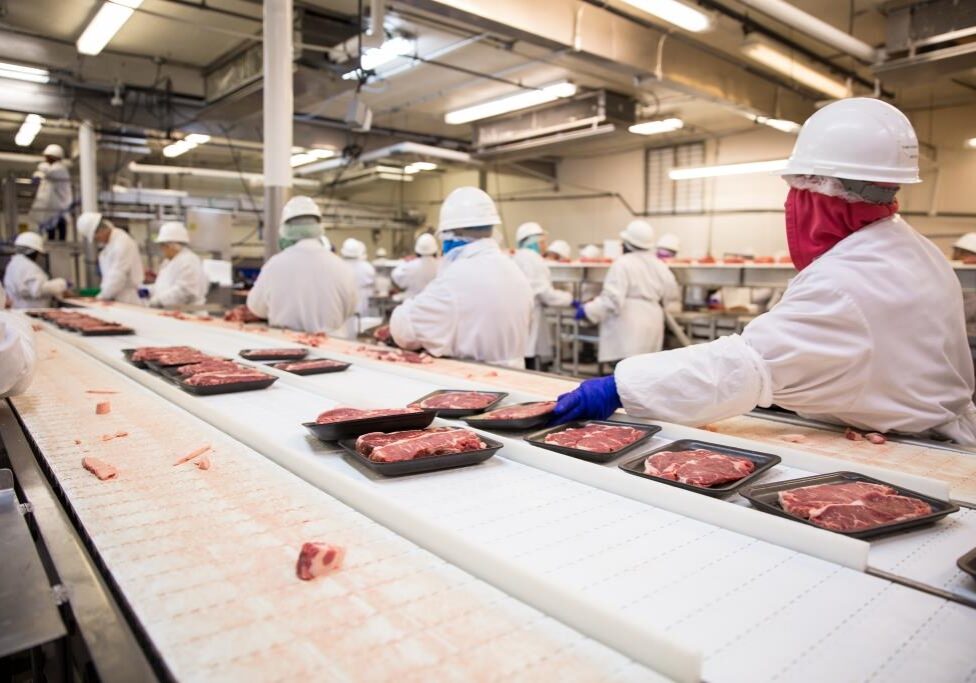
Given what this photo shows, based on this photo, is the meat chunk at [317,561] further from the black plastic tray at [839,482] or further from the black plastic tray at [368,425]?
the black plastic tray at [839,482]

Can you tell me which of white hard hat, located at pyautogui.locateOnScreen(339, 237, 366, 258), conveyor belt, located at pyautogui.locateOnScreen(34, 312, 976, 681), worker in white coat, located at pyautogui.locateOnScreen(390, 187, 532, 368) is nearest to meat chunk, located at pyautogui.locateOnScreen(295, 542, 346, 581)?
conveyor belt, located at pyautogui.locateOnScreen(34, 312, 976, 681)

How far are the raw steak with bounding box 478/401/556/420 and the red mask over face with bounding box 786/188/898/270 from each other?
3.15 ft

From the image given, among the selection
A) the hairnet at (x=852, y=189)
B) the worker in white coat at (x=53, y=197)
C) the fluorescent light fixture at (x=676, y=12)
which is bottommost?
the hairnet at (x=852, y=189)

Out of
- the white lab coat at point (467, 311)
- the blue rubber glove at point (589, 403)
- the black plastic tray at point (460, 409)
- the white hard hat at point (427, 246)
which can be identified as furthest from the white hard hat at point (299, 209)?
the white hard hat at point (427, 246)

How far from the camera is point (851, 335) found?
1921 mm

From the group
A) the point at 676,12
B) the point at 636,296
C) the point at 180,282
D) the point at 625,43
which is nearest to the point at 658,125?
the point at 625,43

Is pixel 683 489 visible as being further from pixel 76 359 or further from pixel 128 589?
pixel 76 359

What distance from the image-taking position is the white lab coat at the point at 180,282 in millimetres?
7590

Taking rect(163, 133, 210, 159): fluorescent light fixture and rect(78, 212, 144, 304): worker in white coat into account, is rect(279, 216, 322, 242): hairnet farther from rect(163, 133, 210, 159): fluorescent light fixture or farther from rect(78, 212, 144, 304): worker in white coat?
rect(163, 133, 210, 159): fluorescent light fixture

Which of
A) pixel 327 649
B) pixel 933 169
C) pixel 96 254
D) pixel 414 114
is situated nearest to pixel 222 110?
pixel 96 254

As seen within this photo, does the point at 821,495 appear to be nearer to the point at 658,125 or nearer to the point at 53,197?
the point at 658,125

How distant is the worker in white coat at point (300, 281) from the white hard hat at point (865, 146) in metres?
4.09

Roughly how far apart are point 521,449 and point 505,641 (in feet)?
2.70

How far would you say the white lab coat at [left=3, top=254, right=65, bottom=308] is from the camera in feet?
26.8
